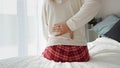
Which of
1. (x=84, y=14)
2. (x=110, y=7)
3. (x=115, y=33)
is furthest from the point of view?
(x=110, y=7)

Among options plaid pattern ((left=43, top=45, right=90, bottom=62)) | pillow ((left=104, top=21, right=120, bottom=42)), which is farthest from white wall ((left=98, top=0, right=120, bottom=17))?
plaid pattern ((left=43, top=45, right=90, bottom=62))

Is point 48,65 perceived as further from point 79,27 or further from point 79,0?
point 79,0

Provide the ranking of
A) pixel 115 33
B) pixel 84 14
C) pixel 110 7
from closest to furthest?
pixel 84 14 → pixel 115 33 → pixel 110 7

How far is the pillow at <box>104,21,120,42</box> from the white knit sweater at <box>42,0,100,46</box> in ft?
3.84

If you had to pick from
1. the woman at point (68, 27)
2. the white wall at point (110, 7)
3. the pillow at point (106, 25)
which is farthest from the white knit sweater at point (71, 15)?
the white wall at point (110, 7)

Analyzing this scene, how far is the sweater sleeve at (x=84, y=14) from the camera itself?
55.0 inches

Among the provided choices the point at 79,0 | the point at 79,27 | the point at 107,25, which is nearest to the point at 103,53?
the point at 79,27

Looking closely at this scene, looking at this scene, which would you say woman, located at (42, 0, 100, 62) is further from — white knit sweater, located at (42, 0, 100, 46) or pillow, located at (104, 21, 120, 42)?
pillow, located at (104, 21, 120, 42)

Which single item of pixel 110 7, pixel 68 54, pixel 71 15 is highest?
pixel 110 7

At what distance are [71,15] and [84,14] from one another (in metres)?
0.13

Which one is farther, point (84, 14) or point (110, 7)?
point (110, 7)

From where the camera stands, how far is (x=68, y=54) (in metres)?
1.43

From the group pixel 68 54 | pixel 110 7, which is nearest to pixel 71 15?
pixel 68 54

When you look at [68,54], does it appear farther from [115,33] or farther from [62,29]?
[115,33]
